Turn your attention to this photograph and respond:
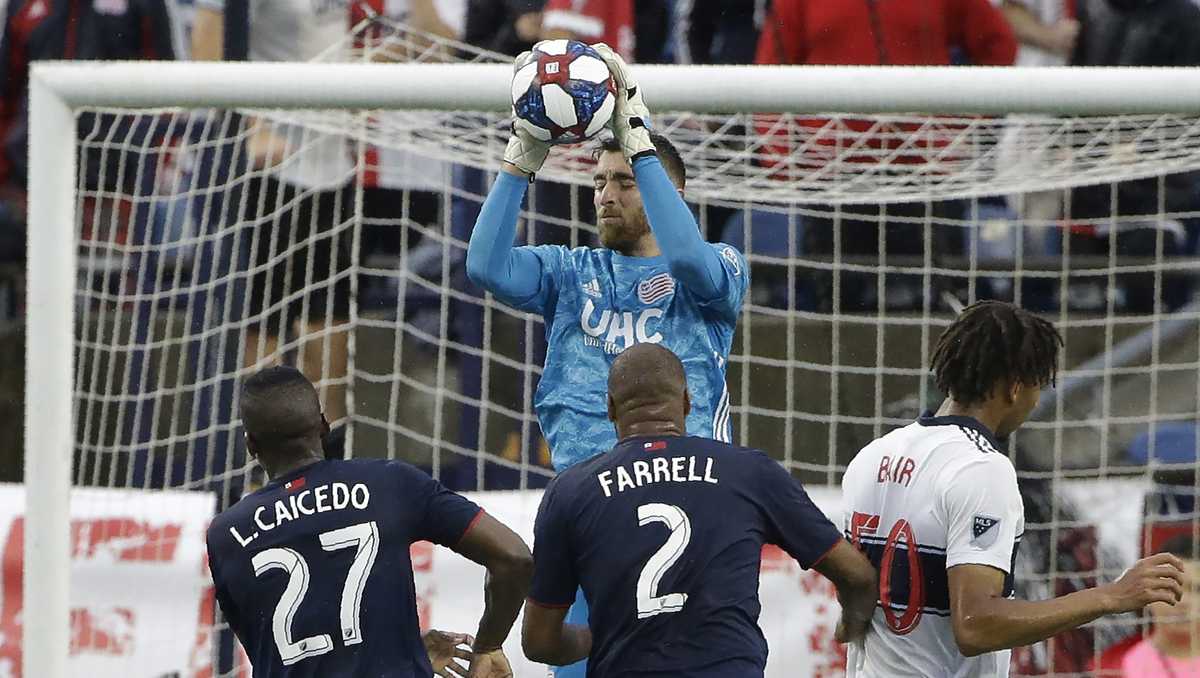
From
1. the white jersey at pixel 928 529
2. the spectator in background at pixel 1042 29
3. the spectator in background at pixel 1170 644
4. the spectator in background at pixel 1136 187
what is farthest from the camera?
the spectator in background at pixel 1042 29

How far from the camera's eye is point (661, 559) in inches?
144

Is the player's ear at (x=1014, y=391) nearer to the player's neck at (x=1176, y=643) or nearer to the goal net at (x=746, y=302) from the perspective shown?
the goal net at (x=746, y=302)

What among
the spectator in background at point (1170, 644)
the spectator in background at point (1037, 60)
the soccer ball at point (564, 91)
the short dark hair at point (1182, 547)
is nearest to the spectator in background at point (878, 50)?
the spectator in background at point (1037, 60)

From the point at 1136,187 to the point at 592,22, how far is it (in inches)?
104

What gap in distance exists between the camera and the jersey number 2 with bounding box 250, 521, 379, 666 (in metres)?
3.98

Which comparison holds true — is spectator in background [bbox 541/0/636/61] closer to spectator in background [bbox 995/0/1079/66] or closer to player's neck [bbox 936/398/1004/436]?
spectator in background [bbox 995/0/1079/66]

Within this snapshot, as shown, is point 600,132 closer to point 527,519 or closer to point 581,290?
point 581,290

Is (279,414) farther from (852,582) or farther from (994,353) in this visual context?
(994,353)

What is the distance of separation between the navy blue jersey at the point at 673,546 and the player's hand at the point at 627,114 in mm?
908

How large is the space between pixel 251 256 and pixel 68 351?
136 cm

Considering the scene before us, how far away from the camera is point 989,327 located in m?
3.99

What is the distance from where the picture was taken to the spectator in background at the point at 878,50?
24.7 ft

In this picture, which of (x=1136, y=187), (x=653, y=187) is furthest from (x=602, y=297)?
(x=1136, y=187)

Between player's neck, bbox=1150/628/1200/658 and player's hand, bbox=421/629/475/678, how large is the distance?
9.70ft
